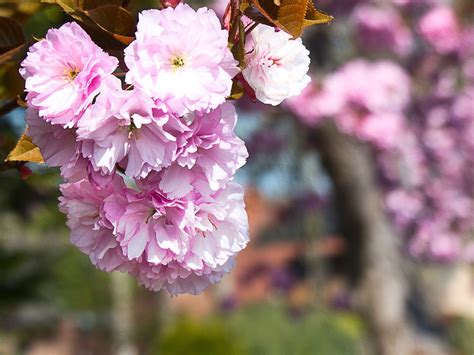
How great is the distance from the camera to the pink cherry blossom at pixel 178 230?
0.89m

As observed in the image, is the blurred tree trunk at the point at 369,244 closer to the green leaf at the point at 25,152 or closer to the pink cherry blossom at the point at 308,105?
the pink cherry blossom at the point at 308,105

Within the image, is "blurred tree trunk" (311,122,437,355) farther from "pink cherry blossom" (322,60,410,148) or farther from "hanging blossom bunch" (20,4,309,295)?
"hanging blossom bunch" (20,4,309,295)

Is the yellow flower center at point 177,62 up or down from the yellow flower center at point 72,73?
up

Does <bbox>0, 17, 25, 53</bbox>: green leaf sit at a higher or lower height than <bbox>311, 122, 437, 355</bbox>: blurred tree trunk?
higher

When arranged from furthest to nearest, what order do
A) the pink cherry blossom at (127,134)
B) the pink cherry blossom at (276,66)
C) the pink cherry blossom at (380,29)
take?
1. the pink cherry blossom at (380,29)
2. the pink cherry blossom at (276,66)
3. the pink cherry blossom at (127,134)

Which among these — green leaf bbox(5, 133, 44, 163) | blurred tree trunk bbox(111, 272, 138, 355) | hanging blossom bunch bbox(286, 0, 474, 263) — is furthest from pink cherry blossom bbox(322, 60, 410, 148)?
blurred tree trunk bbox(111, 272, 138, 355)

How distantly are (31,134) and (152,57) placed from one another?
18 centimetres

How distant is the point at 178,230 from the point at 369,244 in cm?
407

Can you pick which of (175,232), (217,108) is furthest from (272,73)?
(175,232)

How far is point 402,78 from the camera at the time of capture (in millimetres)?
4910

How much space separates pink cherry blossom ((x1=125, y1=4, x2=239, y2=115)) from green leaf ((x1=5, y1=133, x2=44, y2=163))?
20 centimetres

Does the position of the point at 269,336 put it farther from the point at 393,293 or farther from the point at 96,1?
the point at 96,1

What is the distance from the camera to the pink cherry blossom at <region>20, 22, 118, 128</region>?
85 centimetres

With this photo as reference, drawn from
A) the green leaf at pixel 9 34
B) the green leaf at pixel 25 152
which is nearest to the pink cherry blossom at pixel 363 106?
the green leaf at pixel 9 34
